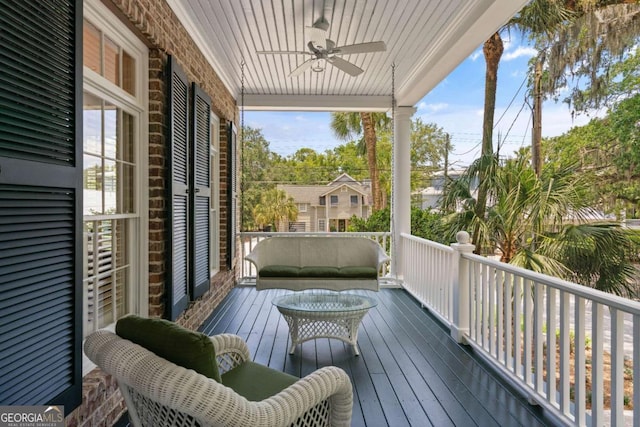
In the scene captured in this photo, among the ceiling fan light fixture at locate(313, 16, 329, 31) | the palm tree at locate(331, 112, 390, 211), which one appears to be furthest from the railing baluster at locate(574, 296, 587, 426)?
the palm tree at locate(331, 112, 390, 211)

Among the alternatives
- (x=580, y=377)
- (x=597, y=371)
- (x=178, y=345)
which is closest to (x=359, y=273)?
(x=580, y=377)

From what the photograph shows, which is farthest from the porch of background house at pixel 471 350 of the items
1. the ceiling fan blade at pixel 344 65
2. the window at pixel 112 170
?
the ceiling fan blade at pixel 344 65

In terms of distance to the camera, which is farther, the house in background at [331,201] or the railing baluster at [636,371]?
the house in background at [331,201]

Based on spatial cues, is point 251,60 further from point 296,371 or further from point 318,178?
point 318,178

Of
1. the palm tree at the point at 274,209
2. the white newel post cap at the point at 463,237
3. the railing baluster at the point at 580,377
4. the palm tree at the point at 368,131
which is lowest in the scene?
the railing baluster at the point at 580,377

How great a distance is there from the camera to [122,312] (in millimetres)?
2816

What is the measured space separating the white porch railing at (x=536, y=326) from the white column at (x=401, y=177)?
4.49ft

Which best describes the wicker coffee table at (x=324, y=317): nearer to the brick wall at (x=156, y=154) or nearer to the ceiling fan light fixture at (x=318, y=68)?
the brick wall at (x=156, y=154)

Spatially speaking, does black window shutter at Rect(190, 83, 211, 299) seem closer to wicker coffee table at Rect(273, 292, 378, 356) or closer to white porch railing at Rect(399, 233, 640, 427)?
wicker coffee table at Rect(273, 292, 378, 356)

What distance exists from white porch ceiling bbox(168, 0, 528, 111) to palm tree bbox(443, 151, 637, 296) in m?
1.51

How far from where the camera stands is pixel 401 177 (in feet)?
21.6

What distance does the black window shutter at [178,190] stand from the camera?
313 cm

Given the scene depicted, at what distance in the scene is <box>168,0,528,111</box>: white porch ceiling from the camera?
3488mm

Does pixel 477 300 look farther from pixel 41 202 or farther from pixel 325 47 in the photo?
pixel 41 202
